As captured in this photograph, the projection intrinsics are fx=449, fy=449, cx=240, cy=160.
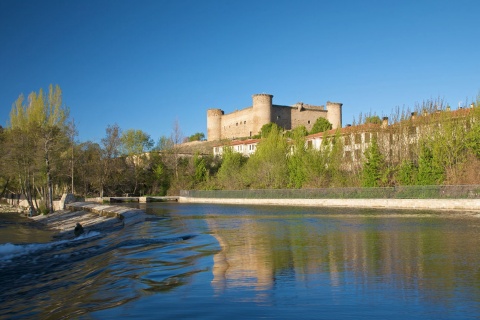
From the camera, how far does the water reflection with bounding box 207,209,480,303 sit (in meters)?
8.16

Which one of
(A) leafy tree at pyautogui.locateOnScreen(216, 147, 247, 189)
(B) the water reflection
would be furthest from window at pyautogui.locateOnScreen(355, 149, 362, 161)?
(B) the water reflection

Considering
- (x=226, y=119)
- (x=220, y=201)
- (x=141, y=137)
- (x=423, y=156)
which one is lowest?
(x=220, y=201)

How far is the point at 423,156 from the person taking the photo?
1570 inches

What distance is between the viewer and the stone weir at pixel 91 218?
2470cm

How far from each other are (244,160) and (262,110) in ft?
111

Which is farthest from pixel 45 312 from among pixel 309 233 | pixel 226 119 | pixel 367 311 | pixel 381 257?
pixel 226 119

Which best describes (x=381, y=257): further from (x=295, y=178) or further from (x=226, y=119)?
A: (x=226, y=119)

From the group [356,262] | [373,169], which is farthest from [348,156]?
[356,262]

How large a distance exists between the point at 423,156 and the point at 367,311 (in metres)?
36.4

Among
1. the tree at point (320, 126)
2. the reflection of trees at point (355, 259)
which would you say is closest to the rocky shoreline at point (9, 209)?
the reflection of trees at point (355, 259)

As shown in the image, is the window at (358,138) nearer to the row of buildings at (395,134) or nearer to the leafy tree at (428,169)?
the row of buildings at (395,134)

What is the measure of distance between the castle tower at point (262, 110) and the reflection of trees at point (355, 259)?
276 feet

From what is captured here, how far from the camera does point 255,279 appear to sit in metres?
8.90

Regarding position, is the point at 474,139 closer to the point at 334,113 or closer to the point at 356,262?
the point at 356,262
